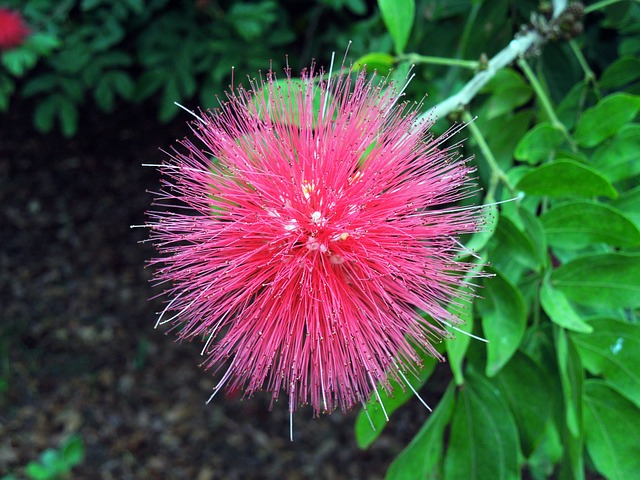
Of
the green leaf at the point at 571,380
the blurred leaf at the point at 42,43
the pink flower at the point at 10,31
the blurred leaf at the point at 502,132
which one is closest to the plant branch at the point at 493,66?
the blurred leaf at the point at 502,132

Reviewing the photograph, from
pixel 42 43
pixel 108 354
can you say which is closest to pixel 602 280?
pixel 42 43

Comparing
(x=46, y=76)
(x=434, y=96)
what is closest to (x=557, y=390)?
(x=434, y=96)

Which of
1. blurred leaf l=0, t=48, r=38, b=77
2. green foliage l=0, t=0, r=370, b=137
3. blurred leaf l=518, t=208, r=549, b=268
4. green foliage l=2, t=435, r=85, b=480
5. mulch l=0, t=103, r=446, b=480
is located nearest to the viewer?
blurred leaf l=518, t=208, r=549, b=268

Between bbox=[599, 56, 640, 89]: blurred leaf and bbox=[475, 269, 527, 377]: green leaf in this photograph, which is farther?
bbox=[599, 56, 640, 89]: blurred leaf

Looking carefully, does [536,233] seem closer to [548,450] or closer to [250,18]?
[548,450]

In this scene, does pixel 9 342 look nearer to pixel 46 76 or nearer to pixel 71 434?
pixel 71 434

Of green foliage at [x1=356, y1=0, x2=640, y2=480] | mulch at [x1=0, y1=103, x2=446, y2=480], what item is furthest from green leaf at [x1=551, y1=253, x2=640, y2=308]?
mulch at [x1=0, y1=103, x2=446, y2=480]

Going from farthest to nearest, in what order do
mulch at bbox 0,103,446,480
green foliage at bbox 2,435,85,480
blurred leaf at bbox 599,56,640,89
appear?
mulch at bbox 0,103,446,480 → green foliage at bbox 2,435,85,480 → blurred leaf at bbox 599,56,640,89

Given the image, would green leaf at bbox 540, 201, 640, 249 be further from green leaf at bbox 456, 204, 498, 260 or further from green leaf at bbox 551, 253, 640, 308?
green leaf at bbox 456, 204, 498, 260
